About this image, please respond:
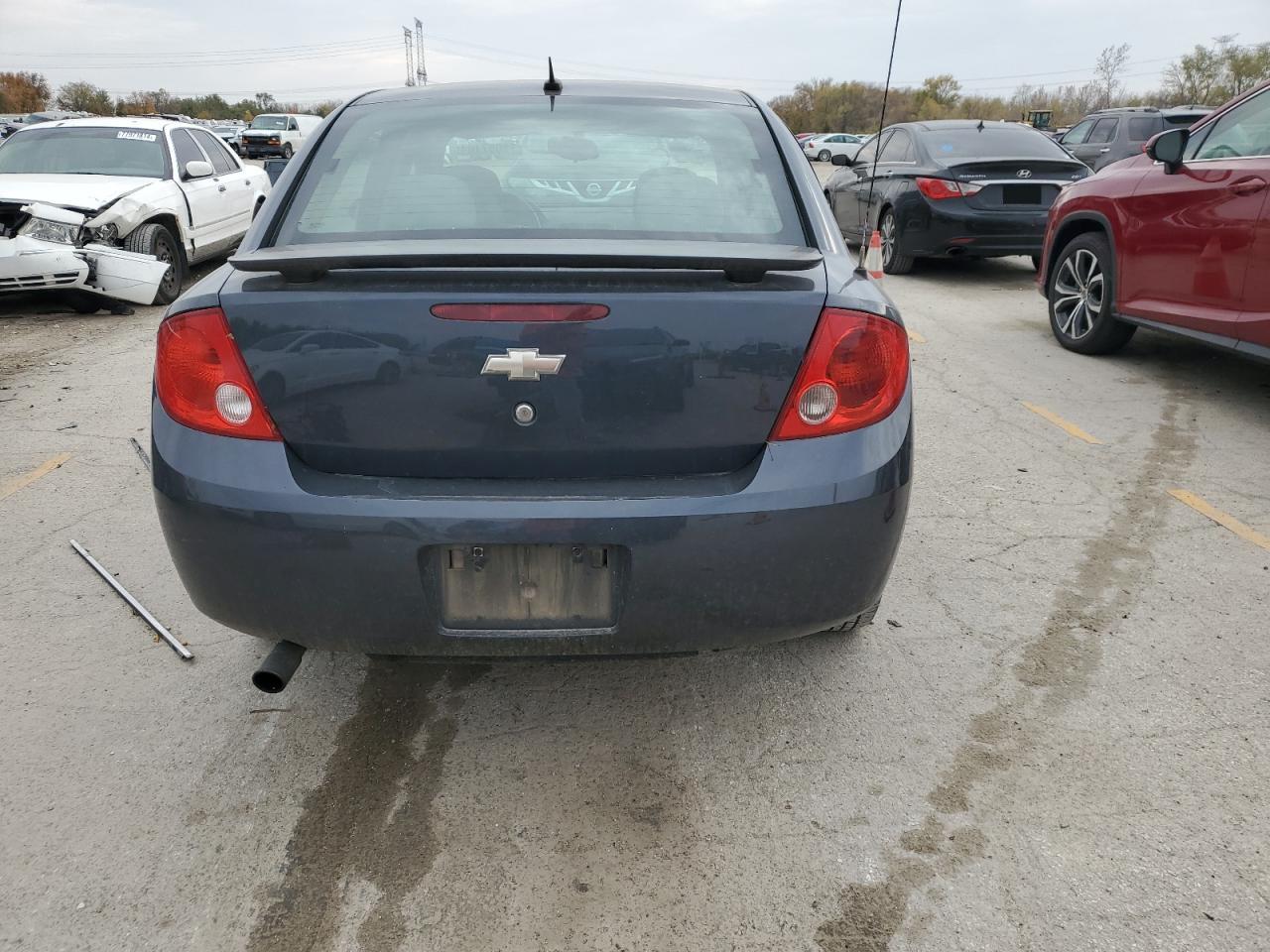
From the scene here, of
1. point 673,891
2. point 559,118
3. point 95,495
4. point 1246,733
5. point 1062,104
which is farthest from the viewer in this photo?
point 1062,104

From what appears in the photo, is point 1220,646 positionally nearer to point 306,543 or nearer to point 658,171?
point 658,171

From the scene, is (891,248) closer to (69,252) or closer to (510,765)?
(69,252)

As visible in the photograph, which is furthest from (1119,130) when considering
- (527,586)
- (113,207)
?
(527,586)

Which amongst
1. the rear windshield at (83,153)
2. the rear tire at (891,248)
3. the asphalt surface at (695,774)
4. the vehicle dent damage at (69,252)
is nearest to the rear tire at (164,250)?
the vehicle dent damage at (69,252)

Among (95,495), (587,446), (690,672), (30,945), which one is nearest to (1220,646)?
(690,672)

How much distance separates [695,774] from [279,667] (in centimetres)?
106

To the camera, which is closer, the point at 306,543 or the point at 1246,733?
the point at 306,543

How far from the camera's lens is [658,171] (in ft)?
8.61

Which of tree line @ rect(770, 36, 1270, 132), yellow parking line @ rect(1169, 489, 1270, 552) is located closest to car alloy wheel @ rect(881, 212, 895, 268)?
yellow parking line @ rect(1169, 489, 1270, 552)

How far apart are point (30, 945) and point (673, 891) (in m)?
1.29

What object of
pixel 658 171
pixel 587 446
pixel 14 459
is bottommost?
pixel 14 459

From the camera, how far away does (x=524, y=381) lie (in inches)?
79.7

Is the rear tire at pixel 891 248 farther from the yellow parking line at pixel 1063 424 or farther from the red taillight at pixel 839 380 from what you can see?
the red taillight at pixel 839 380

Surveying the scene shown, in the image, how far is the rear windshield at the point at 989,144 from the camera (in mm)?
9227
